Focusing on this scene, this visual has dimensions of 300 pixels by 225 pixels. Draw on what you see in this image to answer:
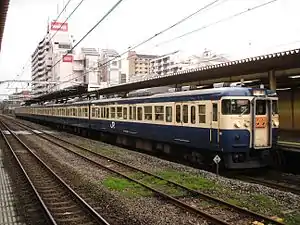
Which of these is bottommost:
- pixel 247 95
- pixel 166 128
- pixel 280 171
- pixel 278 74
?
pixel 280 171

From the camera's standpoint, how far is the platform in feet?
26.1

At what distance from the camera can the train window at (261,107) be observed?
510 inches

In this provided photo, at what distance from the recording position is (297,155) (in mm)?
14016

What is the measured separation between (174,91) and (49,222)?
31.0ft

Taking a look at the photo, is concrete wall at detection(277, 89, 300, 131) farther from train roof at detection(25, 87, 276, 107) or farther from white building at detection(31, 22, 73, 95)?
white building at detection(31, 22, 73, 95)

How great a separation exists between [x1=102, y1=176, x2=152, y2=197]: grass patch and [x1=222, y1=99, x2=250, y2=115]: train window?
3.61 metres

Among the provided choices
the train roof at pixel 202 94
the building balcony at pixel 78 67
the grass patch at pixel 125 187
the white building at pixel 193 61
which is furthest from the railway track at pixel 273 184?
the building balcony at pixel 78 67

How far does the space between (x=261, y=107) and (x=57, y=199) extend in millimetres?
7008

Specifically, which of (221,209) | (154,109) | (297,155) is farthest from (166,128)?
(221,209)

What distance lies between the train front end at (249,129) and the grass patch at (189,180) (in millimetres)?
1359

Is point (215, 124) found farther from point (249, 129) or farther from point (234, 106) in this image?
point (249, 129)

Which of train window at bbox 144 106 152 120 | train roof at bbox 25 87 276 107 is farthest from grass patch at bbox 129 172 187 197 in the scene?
train window at bbox 144 106 152 120

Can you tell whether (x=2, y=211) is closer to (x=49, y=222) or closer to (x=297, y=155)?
(x=49, y=222)

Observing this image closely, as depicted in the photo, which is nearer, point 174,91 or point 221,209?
point 221,209
